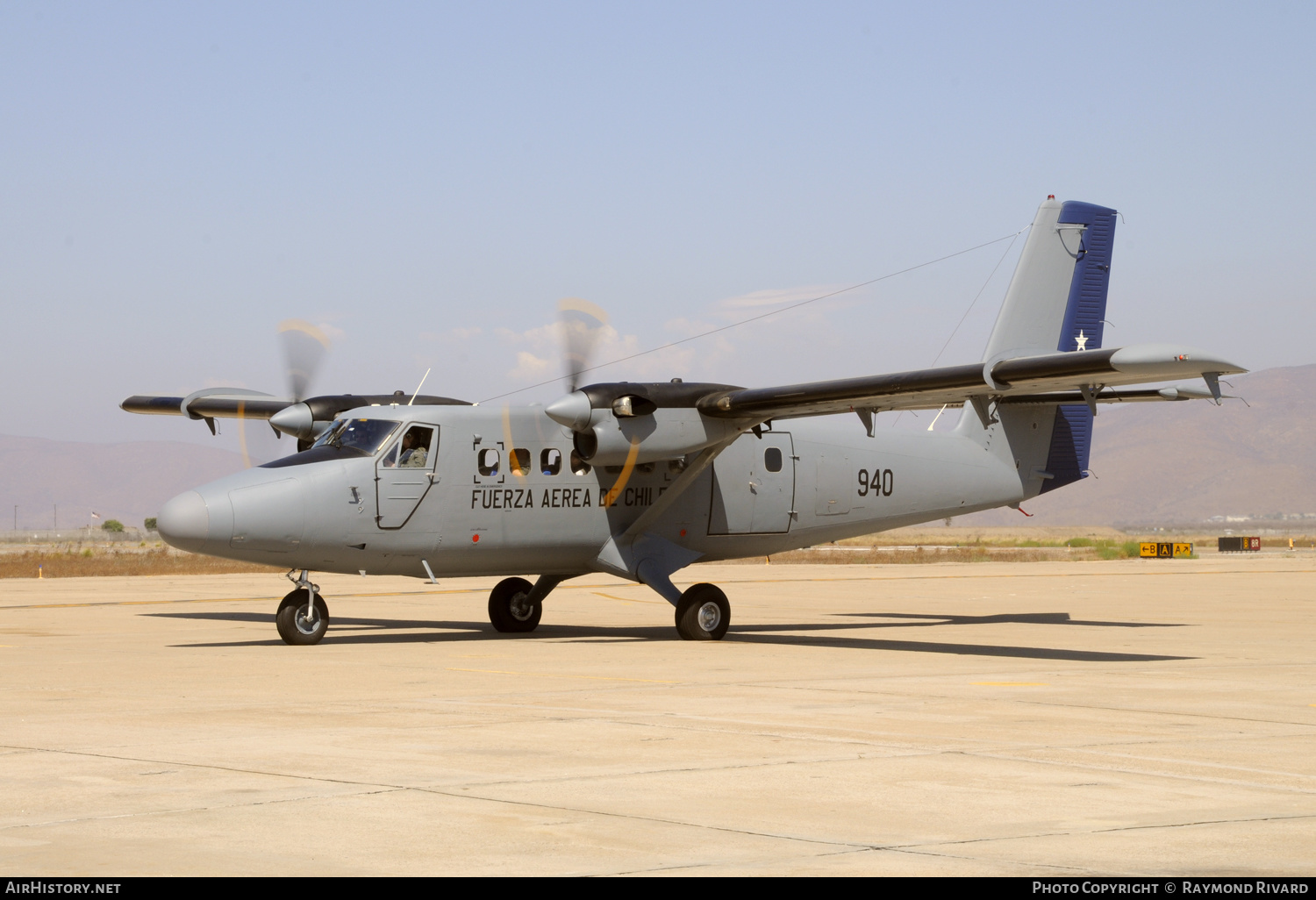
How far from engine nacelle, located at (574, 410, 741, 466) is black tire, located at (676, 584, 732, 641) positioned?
2.29 metres

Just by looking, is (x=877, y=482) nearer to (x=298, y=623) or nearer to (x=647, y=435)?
(x=647, y=435)

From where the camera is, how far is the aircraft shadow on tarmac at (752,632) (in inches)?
776

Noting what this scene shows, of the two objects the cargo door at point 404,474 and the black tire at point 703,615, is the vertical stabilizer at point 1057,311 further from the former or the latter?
the cargo door at point 404,474

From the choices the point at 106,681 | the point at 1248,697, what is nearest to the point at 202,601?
the point at 106,681

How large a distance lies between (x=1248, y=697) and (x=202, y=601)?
25437 mm

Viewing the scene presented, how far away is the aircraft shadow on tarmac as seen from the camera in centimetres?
1972

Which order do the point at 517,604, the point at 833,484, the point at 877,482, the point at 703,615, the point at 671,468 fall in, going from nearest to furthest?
the point at 703,615, the point at 671,468, the point at 517,604, the point at 833,484, the point at 877,482

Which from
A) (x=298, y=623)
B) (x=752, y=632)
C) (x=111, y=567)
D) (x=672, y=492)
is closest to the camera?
(x=298, y=623)

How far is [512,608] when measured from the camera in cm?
2372

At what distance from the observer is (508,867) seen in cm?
653

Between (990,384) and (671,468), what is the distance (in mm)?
6277

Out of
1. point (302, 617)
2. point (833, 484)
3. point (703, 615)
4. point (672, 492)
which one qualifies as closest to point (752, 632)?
point (703, 615)

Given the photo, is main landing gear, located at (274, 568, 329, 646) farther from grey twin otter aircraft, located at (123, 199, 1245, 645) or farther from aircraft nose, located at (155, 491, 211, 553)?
aircraft nose, located at (155, 491, 211, 553)
